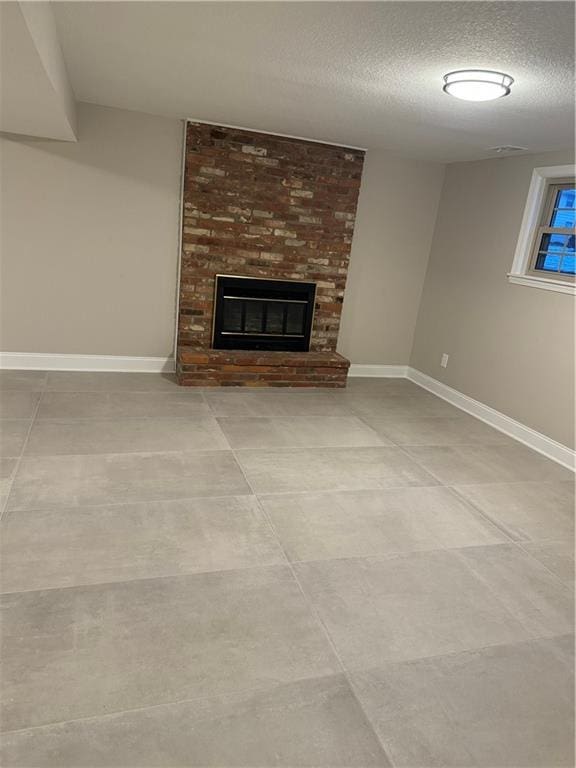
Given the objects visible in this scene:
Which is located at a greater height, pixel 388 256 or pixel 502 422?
pixel 388 256

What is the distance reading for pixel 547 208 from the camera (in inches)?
170

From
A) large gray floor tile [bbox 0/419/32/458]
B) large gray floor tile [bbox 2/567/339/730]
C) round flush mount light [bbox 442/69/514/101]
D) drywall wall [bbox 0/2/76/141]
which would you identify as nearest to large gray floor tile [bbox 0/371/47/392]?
large gray floor tile [bbox 0/419/32/458]

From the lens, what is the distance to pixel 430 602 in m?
2.27

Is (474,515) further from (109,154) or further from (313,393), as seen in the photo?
(109,154)

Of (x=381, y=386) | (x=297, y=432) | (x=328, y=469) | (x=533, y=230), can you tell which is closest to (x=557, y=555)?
(x=328, y=469)

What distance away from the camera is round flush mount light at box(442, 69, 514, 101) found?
2482 millimetres

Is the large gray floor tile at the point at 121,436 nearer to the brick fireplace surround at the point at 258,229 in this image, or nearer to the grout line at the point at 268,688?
the brick fireplace surround at the point at 258,229

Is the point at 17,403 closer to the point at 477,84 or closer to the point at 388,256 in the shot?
the point at 477,84

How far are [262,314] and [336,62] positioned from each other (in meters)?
2.76

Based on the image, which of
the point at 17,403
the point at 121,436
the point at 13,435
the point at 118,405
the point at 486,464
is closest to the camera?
the point at 13,435

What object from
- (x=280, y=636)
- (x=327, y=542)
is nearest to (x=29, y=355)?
(x=327, y=542)

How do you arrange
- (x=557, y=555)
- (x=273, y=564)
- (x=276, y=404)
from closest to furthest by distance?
1. (x=273, y=564)
2. (x=557, y=555)
3. (x=276, y=404)

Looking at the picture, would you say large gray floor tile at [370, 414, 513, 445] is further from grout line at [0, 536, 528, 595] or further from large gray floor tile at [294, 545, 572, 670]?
large gray floor tile at [294, 545, 572, 670]

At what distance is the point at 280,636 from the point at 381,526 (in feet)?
3.25
